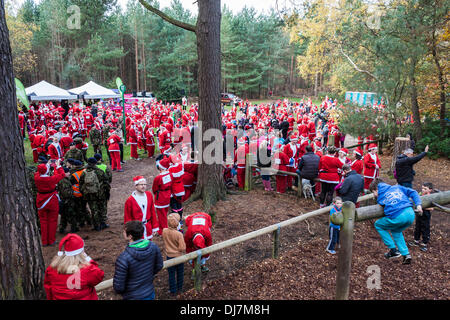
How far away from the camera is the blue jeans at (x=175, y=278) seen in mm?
4352

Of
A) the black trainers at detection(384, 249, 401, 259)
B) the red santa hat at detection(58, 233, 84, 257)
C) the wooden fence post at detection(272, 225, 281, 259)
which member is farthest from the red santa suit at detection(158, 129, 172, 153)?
the red santa hat at detection(58, 233, 84, 257)

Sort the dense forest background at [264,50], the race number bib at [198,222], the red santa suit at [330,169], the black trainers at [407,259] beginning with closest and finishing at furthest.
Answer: the race number bib at [198,222], the black trainers at [407,259], the red santa suit at [330,169], the dense forest background at [264,50]

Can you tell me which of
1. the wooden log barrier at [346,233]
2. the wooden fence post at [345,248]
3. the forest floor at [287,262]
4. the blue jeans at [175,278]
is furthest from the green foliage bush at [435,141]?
the blue jeans at [175,278]

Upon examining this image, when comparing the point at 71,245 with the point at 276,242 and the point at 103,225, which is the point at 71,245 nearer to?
the point at 276,242

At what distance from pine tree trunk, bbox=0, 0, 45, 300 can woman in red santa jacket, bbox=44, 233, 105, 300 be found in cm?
29

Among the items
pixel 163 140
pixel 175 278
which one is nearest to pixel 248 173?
pixel 175 278

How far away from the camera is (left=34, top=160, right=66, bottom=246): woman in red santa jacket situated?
236 inches

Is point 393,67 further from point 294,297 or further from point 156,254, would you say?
point 156,254

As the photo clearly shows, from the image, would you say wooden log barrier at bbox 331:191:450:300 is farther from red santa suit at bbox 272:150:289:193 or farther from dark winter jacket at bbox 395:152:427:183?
red santa suit at bbox 272:150:289:193

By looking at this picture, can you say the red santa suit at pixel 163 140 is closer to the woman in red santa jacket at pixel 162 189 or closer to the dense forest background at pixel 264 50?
the dense forest background at pixel 264 50

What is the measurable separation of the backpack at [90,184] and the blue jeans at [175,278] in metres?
3.00

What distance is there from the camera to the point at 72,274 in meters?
2.88
